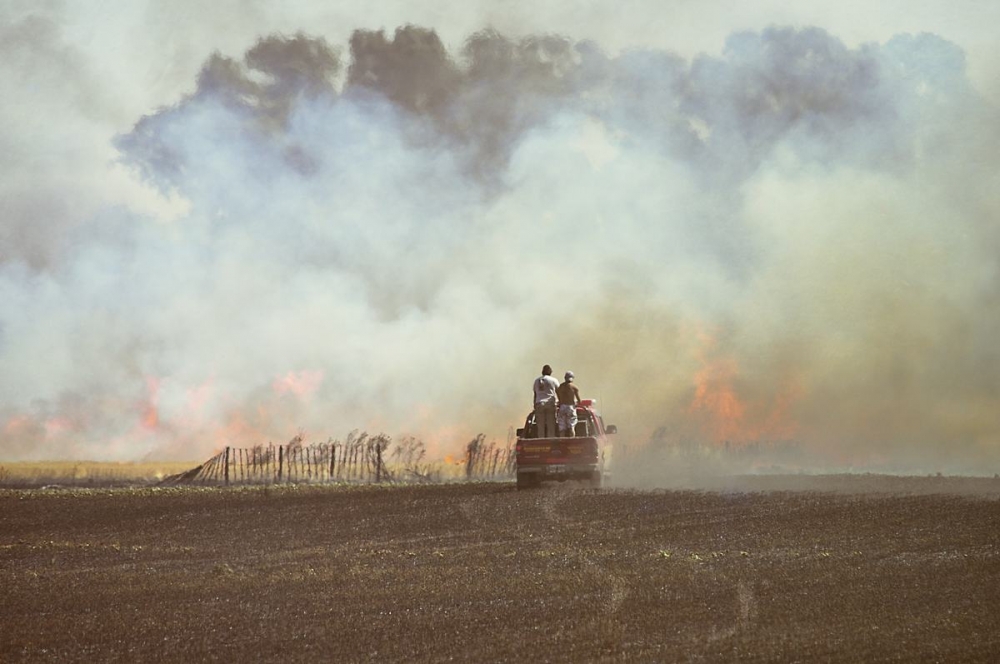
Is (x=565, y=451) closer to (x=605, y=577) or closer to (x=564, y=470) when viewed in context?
(x=564, y=470)

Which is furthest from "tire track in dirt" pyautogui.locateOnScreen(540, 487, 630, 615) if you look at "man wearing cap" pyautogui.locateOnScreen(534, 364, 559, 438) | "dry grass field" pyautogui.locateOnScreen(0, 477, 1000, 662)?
"man wearing cap" pyautogui.locateOnScreen(534, 364, 559, 438)

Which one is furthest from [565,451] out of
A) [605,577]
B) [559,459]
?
[605,577]

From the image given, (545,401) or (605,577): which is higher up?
(545,401)

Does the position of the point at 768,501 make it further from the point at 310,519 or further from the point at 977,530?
the point at 310,519

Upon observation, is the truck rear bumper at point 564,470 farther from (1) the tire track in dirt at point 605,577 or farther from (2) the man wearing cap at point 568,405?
(1) the tire track in dirt at point 605,577

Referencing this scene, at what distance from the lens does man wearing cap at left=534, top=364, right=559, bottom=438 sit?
1491 inches

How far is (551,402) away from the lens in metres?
37.9

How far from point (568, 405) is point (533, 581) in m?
19.2

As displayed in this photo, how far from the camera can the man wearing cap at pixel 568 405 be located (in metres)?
37.9

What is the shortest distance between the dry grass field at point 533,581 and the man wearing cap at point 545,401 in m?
4.79

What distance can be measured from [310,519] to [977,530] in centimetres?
1677

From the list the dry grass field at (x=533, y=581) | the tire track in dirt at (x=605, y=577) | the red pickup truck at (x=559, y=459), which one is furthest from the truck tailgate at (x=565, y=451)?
the tire track in dirt at (x=605, y=577)

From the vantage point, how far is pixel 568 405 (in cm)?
3797

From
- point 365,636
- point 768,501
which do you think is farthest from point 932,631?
point 768,501
